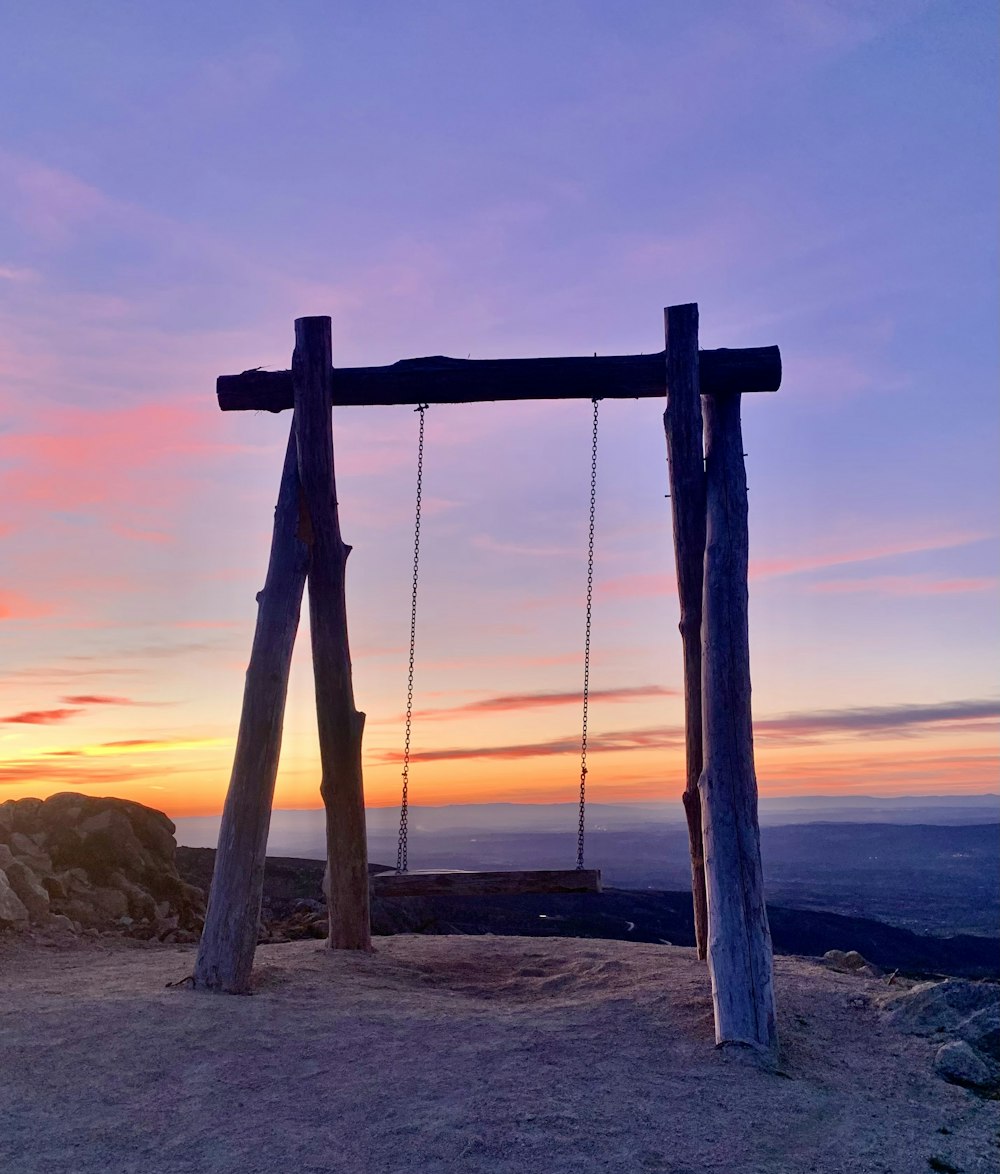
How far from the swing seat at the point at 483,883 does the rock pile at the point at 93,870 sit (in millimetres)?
3580

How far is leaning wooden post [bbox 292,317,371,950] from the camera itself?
859 centimetres

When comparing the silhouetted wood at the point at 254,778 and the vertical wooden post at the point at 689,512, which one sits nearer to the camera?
the silhouetted wood at the point at 254,778

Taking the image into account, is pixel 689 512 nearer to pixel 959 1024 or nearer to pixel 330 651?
pixel 330 651

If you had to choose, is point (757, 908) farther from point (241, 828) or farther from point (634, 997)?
point (241, 828)

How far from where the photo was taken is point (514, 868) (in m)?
8.71

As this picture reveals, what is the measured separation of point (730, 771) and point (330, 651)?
129 inches

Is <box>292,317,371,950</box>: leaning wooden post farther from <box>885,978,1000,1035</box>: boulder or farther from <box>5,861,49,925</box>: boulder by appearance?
<box>885,978,1000,1035</box>: boulder

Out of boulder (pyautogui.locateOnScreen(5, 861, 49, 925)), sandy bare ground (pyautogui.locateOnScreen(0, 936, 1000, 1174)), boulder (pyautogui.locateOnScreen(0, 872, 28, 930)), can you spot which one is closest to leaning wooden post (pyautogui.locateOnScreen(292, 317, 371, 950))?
sandy bare ground (pyautogui.locateOnScreen(0, 936, 1000, 1174))

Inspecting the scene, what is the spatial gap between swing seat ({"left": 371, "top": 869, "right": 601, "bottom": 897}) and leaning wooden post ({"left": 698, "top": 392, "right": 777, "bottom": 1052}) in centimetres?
138

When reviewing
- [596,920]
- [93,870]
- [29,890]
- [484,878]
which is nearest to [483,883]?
[484,878]

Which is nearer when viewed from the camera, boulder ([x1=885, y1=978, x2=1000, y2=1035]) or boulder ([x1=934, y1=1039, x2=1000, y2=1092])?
boulder ([x1=934, y1=1039, x2=1000, y2=1092])

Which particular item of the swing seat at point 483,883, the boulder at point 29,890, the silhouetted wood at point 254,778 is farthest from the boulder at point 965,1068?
the boulder at point 29,890

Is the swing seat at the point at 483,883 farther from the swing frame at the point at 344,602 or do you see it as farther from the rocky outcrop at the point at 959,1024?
the rocky outcrop at the point at 959,1024

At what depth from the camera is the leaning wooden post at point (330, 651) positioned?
8.59 metres
